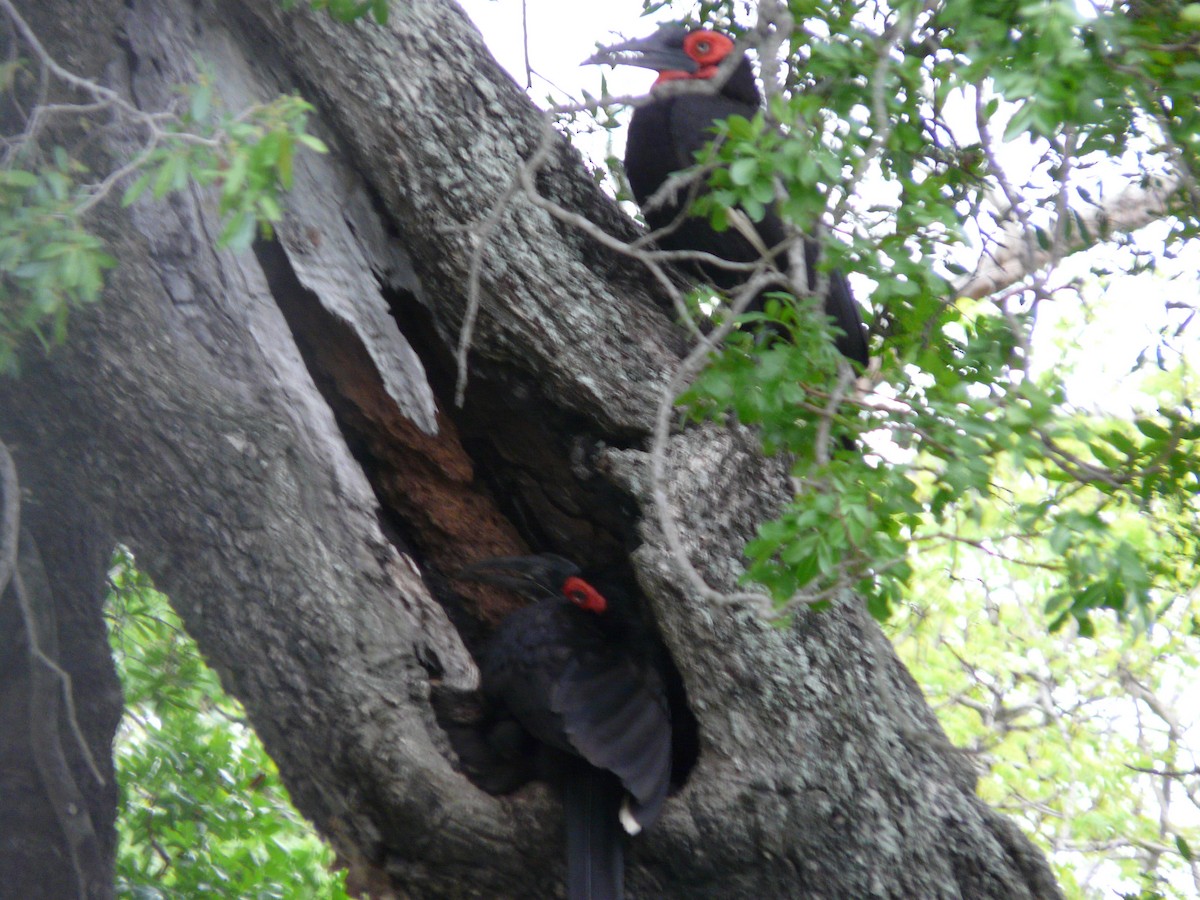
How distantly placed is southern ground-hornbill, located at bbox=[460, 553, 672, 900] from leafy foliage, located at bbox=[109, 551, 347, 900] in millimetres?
1106

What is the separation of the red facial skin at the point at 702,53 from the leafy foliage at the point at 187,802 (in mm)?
2219

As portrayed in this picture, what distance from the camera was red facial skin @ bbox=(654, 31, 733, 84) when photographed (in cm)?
367

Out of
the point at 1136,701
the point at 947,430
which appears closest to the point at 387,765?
the point at 947,430

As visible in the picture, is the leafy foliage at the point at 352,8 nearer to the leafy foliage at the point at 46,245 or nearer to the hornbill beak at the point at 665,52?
the leafy foliage at the point at 46,245

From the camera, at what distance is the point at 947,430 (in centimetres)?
188

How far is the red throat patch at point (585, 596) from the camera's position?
2.86 m

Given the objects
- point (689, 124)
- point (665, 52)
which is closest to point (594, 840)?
point (689, 124)

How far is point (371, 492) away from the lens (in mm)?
2582

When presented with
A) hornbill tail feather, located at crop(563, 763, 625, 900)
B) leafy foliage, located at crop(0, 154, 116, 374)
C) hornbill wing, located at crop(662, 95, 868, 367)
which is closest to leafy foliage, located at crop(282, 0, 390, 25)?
leafy foliage, located at crop(0, 154, 116, 374)

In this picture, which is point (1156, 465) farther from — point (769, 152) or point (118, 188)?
point (118, 188)

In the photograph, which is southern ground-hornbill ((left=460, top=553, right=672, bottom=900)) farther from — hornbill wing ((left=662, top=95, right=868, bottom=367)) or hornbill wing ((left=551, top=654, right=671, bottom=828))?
hornbill wing ((left=662, top=95, right=868, bottom=367))

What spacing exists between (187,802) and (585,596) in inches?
62.4

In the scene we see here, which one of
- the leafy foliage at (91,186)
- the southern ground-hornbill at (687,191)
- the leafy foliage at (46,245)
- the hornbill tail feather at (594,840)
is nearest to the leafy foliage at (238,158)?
the leafy foliage at (91,186)

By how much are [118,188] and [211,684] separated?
6.62 ft
